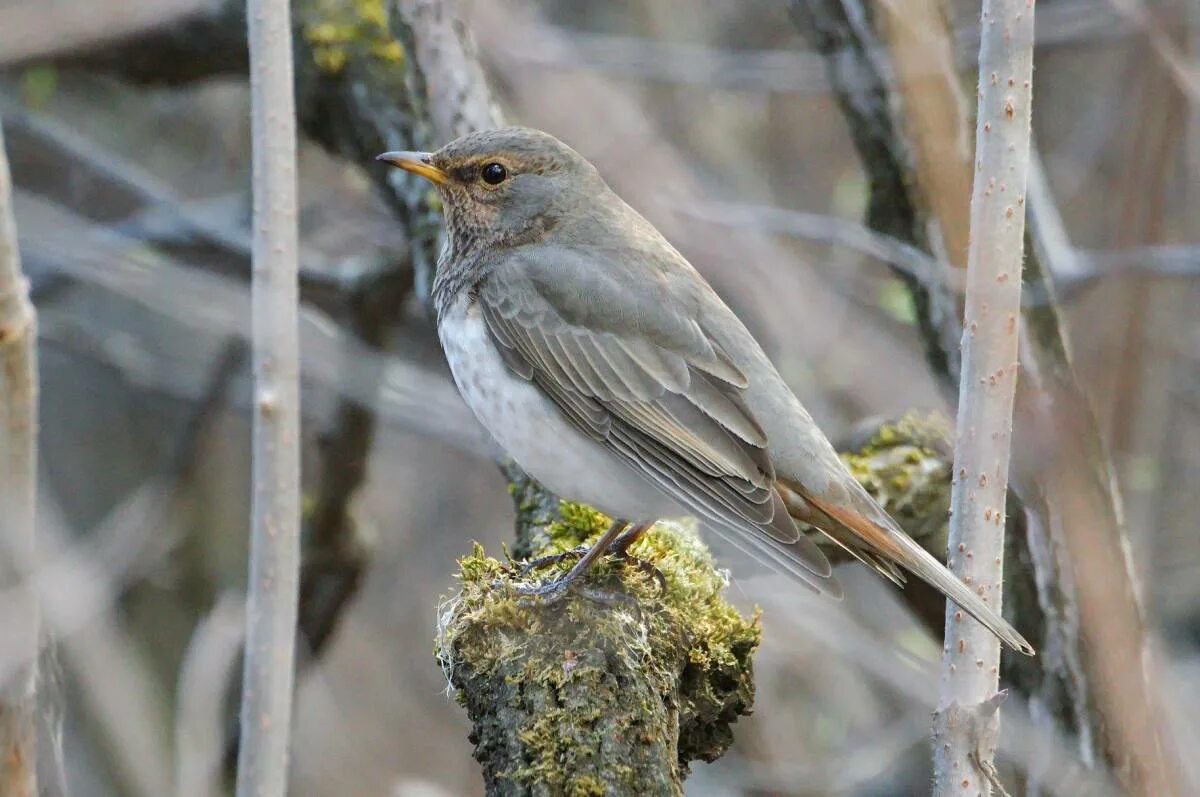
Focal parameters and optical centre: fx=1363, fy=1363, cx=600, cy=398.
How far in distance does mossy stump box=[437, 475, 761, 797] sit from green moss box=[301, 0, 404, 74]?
215cm

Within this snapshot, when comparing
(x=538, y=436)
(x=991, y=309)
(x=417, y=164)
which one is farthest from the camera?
(x=417, y=164)

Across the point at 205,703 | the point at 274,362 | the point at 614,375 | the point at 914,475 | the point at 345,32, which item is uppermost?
the point at 914,475

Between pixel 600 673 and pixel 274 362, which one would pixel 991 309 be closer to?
pixel 600 673

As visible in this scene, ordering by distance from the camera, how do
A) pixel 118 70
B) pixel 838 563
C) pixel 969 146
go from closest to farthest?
pixel 969 146
pixel 838 563
pixel 118 70

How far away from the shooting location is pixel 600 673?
9.81 ft

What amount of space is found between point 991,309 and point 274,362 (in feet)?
4.61

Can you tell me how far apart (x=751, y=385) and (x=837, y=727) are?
358cm

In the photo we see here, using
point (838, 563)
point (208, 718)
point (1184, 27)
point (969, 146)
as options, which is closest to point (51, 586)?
point (208, 718)

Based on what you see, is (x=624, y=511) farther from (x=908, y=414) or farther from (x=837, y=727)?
(x=837, y=727)

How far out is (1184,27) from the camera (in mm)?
6938

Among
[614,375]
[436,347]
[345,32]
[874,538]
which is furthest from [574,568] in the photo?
[436,347]

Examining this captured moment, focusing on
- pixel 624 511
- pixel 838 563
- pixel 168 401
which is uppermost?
pixel 838 563

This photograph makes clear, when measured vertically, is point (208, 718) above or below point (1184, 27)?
below

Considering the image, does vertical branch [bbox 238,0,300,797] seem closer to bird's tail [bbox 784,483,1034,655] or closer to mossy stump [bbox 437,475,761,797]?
mossy stump [bbox 437,475,761,797]
